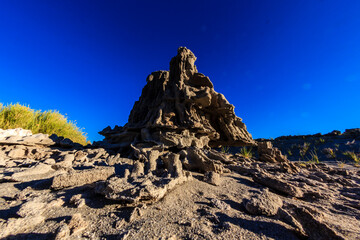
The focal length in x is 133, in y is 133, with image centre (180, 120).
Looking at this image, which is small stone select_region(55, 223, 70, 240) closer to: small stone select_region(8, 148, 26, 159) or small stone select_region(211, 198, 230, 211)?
small stone select_region(211, 198, 230, 211)

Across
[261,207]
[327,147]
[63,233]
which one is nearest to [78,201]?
[63,233]

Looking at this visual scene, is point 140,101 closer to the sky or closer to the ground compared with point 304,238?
closer to the sky

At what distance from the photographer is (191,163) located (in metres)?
3.75

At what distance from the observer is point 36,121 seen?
26.2ft

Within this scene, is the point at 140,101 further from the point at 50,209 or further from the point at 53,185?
the point at 50,209

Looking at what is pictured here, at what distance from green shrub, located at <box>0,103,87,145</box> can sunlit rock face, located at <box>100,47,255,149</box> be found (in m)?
3.97

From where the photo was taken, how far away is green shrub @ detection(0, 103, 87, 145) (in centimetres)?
724

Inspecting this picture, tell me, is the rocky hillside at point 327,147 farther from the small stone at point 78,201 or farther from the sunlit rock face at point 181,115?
the small stone at point 78,201

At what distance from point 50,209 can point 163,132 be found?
13.9 ft

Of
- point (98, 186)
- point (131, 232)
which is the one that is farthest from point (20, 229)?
point (131, 232)

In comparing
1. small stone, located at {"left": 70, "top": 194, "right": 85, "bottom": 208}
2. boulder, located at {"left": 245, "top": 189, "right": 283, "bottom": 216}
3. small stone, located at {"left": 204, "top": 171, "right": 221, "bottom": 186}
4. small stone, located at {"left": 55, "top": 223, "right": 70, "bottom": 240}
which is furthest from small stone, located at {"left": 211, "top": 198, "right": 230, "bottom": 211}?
small stone, located at {"left": 70, "top": 194, "right": 85, "bottom": 208}

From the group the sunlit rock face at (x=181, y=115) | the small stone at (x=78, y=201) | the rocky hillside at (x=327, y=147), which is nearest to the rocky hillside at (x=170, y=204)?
the small stone at (x=78, y=201)

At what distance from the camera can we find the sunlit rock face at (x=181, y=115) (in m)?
5.82

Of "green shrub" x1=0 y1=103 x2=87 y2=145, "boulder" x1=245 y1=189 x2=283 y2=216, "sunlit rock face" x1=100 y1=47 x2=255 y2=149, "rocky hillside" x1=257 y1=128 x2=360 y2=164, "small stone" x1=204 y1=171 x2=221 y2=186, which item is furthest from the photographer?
"rocky hillside" x1=257 y1=128 x2=360 y2=164
